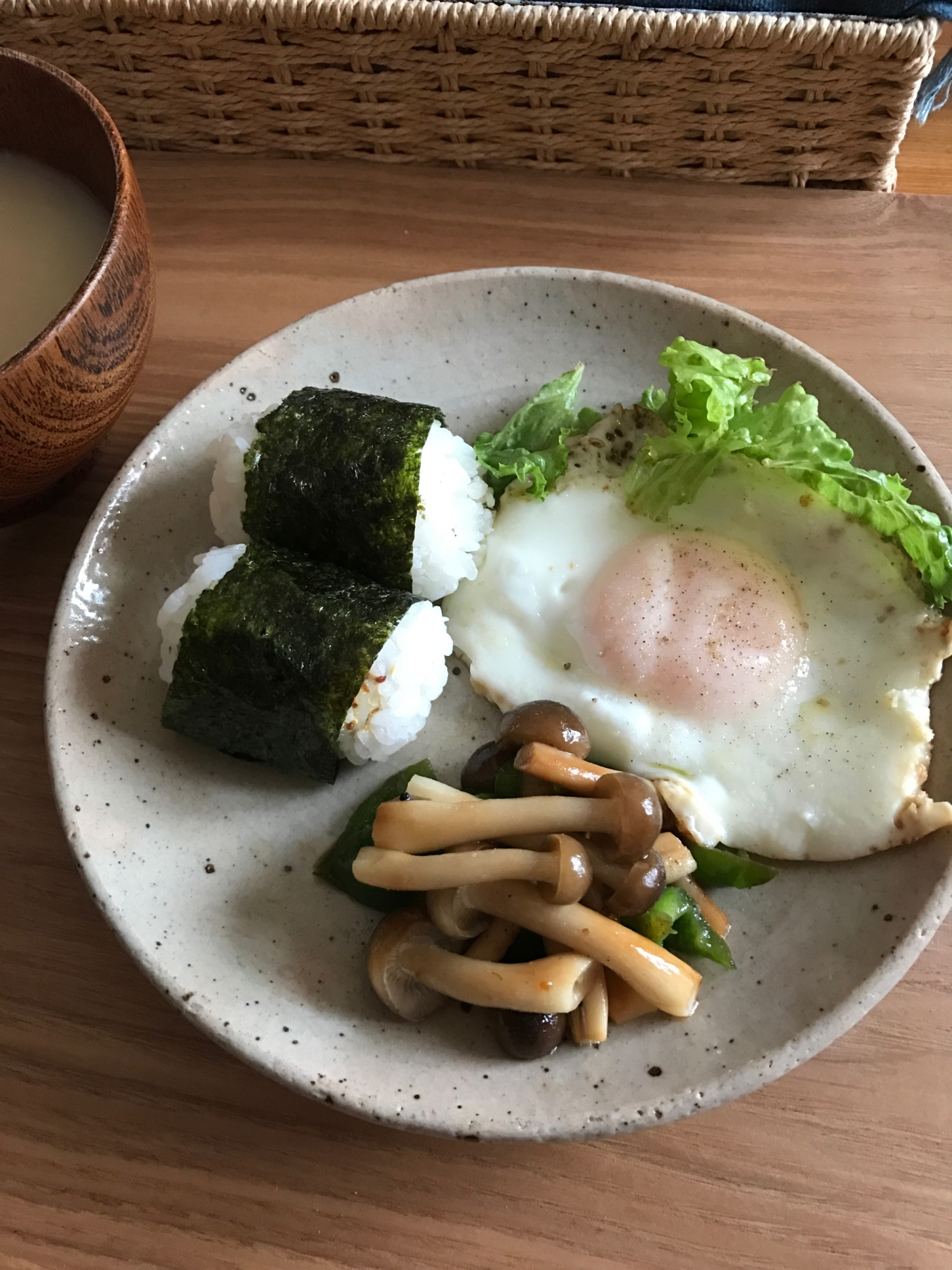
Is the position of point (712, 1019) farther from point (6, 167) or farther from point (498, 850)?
point (6, 167)

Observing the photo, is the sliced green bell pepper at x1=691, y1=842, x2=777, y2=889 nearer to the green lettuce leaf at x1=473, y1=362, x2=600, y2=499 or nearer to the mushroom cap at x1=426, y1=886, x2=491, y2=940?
the mushroom cap at x1=426, y1=886, x2=491, y2=940

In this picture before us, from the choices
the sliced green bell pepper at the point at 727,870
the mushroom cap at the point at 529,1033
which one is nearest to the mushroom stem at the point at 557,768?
the sliced green bell pepper at the point at 727,870

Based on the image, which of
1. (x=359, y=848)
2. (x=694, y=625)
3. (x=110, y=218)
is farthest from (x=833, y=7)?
(x=359, y=848)

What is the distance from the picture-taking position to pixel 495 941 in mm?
1638

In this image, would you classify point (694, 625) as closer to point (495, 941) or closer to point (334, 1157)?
point (495, 941)

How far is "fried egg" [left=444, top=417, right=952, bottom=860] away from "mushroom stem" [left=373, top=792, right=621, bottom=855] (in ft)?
0.73

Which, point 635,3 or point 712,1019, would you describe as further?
point 635,3

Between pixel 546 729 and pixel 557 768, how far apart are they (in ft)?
0.28

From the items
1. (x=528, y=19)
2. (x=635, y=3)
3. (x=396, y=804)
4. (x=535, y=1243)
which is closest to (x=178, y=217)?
(x=528, y=19)

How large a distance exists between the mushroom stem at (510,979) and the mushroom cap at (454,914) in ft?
0.13

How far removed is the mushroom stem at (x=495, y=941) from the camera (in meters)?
1.63

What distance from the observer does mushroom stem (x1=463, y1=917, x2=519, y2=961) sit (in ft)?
5.34

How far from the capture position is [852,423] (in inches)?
79.0

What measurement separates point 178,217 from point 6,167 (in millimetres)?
570
